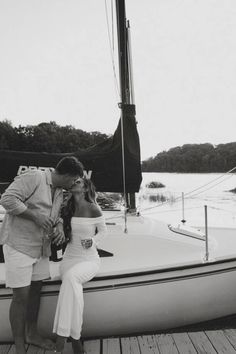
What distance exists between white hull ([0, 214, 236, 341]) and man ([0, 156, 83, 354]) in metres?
0.56

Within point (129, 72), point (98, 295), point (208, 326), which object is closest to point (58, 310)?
point (98, 295)

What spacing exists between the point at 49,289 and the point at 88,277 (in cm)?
56

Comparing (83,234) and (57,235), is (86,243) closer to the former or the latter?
(83,234)

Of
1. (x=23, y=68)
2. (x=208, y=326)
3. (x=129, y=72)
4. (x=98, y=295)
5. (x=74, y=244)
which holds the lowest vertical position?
(x=208, y=326)

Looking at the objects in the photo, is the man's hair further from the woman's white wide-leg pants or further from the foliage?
the foliage

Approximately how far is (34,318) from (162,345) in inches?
47.6

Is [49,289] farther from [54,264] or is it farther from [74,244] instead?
[74,244]

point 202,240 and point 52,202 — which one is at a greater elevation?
point 52,202

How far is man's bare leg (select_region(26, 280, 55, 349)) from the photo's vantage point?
3.31 m

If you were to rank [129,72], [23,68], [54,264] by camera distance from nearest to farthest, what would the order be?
[54,264] → [129,72] → [23,68]

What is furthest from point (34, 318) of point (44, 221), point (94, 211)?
point (94, 211)

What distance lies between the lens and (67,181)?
3.13m

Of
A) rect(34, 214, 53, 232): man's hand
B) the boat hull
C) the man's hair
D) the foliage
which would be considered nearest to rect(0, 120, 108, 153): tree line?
the man's hair

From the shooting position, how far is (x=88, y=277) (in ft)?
10.6
